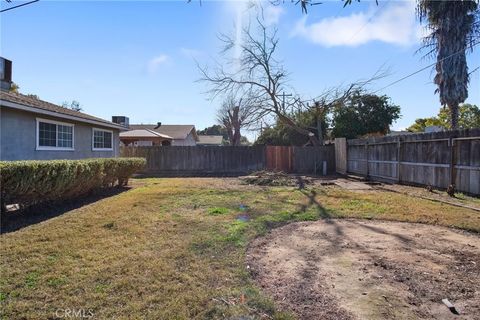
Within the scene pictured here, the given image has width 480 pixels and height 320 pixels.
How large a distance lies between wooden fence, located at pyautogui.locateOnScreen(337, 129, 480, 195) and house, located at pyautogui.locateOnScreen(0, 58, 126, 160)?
460 inches

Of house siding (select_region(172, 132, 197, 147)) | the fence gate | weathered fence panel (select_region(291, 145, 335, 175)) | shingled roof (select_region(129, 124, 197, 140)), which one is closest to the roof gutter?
the fence gate

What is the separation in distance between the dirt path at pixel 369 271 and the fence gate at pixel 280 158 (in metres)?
14.7

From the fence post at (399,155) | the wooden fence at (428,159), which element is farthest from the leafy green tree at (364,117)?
the fence post at (399,155)

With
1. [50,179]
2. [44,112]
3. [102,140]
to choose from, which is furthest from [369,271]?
[102,140]

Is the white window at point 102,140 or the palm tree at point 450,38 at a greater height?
the palm tree at point 450,38

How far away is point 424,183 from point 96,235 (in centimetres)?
1015

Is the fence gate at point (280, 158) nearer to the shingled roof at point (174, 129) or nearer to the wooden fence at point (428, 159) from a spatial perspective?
the wooden fence at point (428, 159)

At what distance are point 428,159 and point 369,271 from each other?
8.37 metres

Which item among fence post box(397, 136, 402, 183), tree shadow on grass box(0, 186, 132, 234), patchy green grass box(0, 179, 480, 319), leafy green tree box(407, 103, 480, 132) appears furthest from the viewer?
leafy green tree box(407, 103, 480, 132)

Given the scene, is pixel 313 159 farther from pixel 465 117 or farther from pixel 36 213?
pixel 465 117

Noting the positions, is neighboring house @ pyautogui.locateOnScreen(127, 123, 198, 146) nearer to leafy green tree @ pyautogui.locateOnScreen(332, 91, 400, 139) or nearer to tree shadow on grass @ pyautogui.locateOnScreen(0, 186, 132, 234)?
leafy green tree @ pyautogui.locateOnScreen(332, 91, 400, 139)

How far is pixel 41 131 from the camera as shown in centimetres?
1012

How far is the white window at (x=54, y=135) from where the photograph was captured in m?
10.1

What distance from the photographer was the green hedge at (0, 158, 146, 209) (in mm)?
5852
